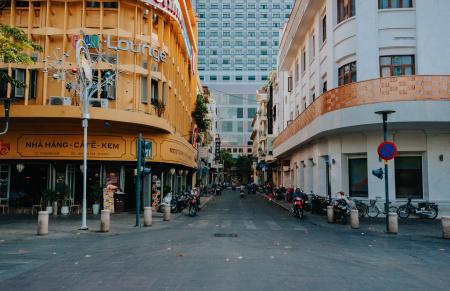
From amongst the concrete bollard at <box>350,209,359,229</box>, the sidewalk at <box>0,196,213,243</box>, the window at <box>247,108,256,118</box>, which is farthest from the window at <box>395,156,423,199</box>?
the window at <box>247,108,256,118</box>

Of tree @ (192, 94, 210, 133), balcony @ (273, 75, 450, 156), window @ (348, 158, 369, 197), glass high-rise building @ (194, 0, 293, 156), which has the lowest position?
window @ (348, 158, 369, 197)

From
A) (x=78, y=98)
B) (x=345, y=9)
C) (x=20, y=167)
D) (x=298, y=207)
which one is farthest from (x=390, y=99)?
(x=20, y=167)

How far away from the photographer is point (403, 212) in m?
19.4

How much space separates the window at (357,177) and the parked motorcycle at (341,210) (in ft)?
9.85

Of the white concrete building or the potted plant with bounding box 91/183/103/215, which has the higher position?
the white concrete building

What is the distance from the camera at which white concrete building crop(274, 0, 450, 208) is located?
60.4ft

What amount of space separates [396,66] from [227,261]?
14.4 metres

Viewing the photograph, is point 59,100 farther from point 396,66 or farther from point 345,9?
point 396,66

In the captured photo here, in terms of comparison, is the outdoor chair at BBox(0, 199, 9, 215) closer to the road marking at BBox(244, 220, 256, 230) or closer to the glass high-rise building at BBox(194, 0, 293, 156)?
the road marking at BBox(244, 220, 256, 230)

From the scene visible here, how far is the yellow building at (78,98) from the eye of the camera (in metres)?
21.7

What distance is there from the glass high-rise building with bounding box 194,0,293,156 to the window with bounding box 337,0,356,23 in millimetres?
84866

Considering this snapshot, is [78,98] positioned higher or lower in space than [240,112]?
lower

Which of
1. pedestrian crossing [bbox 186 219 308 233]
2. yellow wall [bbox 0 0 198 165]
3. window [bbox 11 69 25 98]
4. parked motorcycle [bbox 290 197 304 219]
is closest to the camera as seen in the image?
pedestrian crossing [bbox 186 219 308 233]

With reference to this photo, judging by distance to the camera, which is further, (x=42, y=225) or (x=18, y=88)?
(x=18, y=88)
